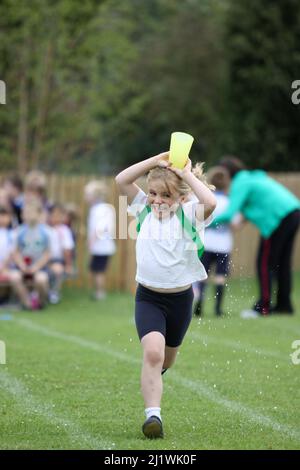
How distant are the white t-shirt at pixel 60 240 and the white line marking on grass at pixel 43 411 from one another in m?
8.51

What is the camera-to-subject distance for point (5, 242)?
1742 cm

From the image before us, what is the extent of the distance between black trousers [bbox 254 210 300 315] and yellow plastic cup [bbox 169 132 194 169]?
27.3ft

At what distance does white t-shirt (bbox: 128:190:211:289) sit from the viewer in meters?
7.48

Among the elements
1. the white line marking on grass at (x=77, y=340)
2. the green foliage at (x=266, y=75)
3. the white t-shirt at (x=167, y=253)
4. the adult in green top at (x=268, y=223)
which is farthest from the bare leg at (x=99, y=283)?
the green foliage at (x=266, y=75)

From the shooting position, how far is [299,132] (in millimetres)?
36344

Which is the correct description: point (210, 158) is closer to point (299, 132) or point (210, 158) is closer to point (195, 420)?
point (299, 132)

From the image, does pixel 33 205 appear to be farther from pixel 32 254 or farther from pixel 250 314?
pixel 250 314

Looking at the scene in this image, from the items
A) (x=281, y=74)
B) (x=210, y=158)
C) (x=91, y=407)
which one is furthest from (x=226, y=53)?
(x=91, y=407)

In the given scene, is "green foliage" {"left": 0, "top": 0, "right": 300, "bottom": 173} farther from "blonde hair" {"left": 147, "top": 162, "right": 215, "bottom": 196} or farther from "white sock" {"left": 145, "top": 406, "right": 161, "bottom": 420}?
"white sock" {"left": 145, "top": 406, "right": 161, "bottom": 420}

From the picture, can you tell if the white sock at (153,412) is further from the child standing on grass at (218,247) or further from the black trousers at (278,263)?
the black trousers at (278,263)

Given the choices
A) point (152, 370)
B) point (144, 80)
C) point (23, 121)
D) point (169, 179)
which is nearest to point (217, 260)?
point (169, 179)

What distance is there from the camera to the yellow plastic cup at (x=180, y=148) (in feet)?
24.1

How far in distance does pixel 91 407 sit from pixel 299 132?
95.4ft

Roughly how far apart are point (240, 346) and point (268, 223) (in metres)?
3.87
